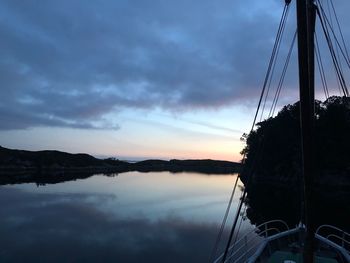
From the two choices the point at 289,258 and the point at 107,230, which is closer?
the point at 289,258

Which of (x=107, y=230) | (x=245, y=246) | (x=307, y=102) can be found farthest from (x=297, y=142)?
(x=307, y=102)

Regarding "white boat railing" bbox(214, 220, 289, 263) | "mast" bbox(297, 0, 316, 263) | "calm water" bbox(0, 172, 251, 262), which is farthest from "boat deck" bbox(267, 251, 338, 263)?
"calm water" bbox(0, 172, 251, 262)

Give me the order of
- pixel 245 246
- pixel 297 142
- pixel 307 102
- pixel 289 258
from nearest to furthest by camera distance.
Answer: pixel 307 102
pixel 289 258
pixel 245 246
pixel 297 142

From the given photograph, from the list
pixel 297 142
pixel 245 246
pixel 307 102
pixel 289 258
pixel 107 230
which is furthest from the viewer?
pixel 297 142

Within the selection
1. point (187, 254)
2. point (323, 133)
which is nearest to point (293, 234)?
point (187, 254)

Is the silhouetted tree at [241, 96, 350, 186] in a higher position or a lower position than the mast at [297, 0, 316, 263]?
higher

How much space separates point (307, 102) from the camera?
260 inches

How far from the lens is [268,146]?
106438mm

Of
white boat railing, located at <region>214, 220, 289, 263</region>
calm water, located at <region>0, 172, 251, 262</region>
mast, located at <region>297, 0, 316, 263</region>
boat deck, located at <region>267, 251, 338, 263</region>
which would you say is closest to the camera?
mast, located at <region>297, 0, 316, 263</region>

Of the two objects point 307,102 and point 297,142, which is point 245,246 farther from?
point 297,142

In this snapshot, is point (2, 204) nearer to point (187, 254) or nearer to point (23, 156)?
point (187, 254)

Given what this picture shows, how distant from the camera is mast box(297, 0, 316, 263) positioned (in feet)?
21.4

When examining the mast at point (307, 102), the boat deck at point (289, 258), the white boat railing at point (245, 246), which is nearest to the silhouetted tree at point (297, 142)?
the white boat railing at point (245, 246)

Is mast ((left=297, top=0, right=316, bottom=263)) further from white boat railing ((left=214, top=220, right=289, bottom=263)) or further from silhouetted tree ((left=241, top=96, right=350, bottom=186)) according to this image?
silhouetted tree ((left=241, top=96, right=350, bottom=186))
